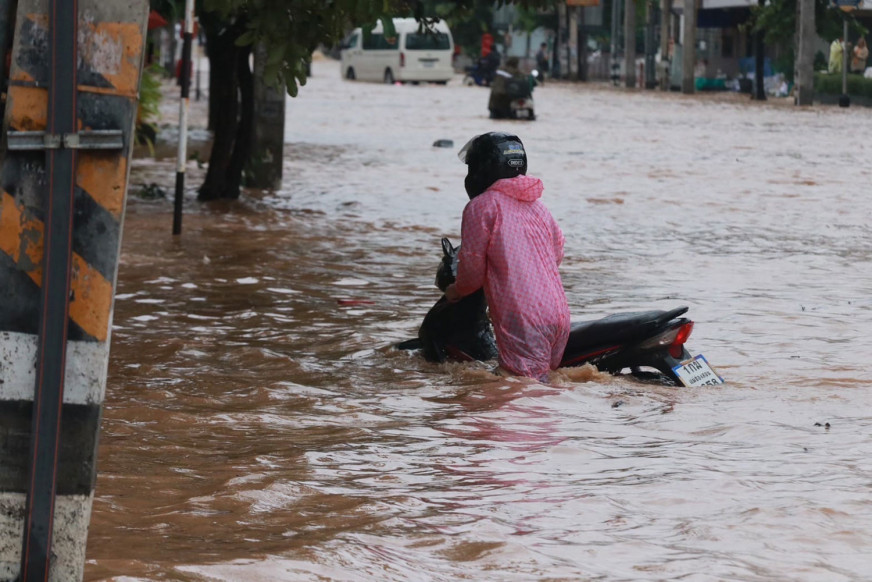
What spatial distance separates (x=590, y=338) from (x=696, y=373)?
19.3 inches

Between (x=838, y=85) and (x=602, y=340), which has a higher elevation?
(x=838, y=85)

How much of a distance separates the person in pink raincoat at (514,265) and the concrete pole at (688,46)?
39453mm

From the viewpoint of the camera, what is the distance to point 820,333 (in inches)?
334

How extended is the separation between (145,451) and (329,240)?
723 cm

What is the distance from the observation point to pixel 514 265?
6809 millimetres

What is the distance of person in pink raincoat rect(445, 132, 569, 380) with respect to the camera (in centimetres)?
683

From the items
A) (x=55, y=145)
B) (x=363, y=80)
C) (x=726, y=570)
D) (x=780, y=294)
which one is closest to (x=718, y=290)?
(x=780, y=294)

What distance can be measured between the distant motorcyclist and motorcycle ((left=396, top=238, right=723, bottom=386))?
76.4 feet

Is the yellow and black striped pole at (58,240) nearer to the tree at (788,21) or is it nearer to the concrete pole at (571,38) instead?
the tree at (788,21)

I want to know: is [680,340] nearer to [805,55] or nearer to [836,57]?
[805,55]

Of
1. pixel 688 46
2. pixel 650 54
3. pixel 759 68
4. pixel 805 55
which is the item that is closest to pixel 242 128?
pixel 805 55

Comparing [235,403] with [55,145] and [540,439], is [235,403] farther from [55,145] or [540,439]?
[55,145]

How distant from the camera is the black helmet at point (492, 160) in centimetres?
694

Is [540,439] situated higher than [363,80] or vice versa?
[363,80]
